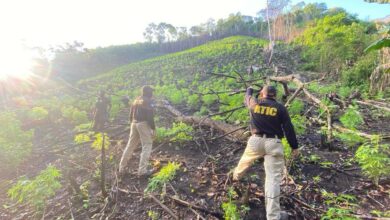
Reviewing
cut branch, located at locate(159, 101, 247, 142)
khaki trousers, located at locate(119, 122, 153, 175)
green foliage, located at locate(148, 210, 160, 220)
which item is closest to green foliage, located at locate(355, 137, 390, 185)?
cut branch, located at locate(159, 101, 247, 142)

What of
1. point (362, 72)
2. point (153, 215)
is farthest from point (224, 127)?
point (362, 72)

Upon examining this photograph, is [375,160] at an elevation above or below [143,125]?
below

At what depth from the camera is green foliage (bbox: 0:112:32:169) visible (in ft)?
26.4

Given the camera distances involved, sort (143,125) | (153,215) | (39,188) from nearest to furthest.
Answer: (153,215)
(39,188)
(143,125)

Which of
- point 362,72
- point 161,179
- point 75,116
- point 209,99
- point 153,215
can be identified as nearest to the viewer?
point 153,215

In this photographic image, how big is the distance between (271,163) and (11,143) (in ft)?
26.9

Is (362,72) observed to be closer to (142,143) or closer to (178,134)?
(178,134)

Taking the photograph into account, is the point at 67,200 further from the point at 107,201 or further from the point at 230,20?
the point at 230,20

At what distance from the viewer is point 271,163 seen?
431 centimetres

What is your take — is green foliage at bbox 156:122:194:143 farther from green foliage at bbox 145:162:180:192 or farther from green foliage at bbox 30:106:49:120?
green foliage at bbox 30:106:49:120

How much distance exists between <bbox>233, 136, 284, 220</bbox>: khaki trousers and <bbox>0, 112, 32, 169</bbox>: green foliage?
7.01m

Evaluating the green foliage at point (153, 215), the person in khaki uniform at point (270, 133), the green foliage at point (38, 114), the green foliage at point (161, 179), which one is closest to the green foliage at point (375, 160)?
the person in khaki uniform at point (270, 133)

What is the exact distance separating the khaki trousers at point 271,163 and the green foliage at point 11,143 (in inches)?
276

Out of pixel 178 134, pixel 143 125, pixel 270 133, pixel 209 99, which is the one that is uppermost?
pixel 270 133
